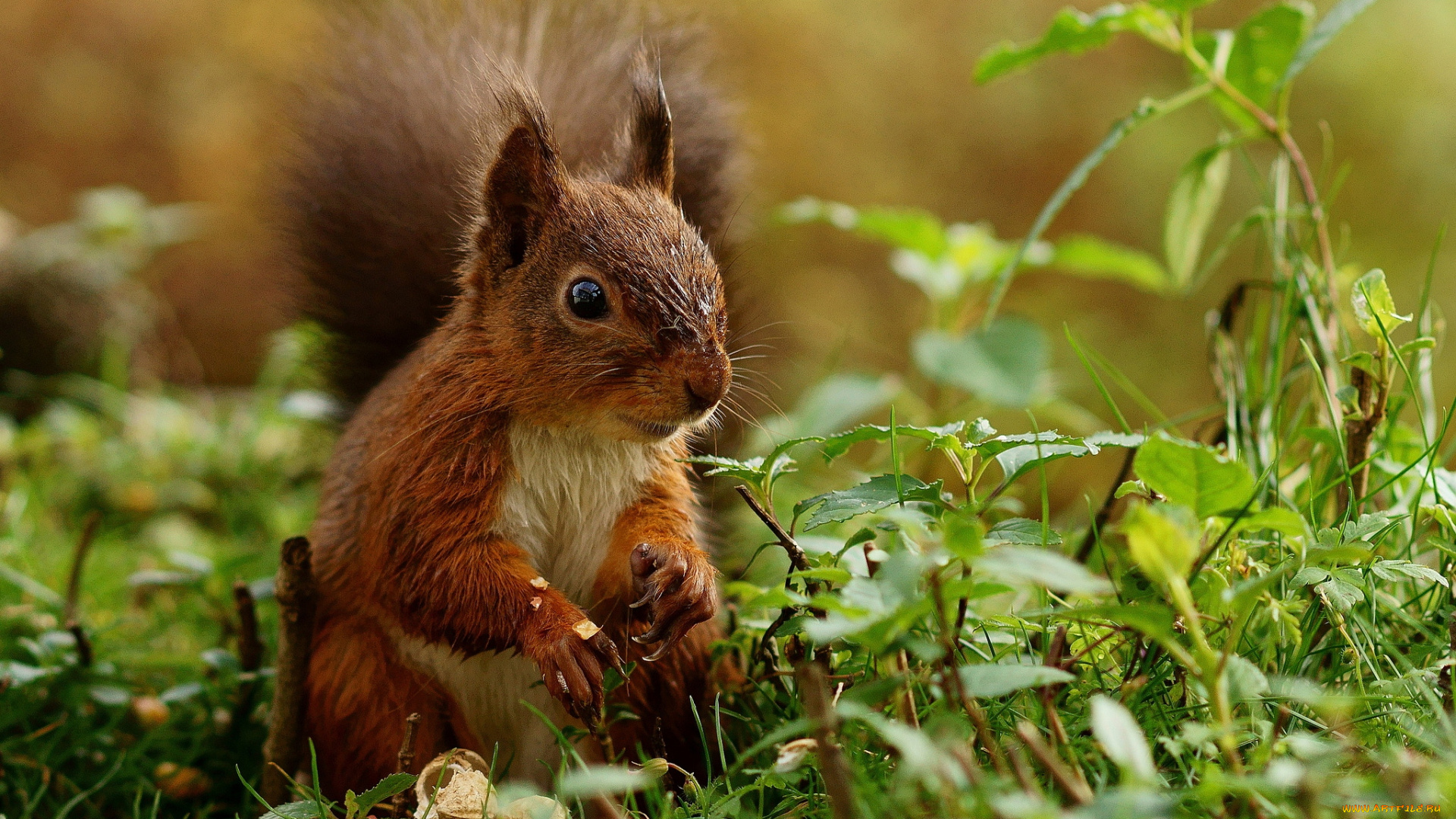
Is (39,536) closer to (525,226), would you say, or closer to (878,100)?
(525,226)

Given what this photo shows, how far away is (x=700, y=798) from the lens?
3.31ft

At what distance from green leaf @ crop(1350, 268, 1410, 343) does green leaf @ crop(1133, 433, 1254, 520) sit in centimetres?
34

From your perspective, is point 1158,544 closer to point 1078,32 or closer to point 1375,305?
point 1375,305

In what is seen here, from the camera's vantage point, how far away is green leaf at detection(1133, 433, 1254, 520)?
0.83 meters

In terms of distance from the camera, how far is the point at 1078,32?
140 cm

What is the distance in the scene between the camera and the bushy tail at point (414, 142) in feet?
5.22

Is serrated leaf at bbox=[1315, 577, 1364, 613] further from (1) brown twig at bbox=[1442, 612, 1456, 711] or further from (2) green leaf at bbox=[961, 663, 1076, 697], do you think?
(2) green leaf at bbox=[961, 663, 1076, 697]

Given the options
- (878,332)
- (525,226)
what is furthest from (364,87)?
(878,332)

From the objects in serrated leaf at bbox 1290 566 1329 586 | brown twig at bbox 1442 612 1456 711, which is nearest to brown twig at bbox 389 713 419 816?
serrated leaf at bbox 1290 566 1329 586

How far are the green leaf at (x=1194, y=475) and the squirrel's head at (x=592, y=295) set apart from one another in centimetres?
45

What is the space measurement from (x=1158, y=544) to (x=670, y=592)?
1.76ft

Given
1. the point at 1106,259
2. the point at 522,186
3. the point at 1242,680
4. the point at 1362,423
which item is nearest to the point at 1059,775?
the point at 1242,680

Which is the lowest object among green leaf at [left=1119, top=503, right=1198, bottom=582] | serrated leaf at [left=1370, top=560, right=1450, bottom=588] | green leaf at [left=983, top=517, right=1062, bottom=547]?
serrated leaf at [left=1370, top=560, right=1450, bottom=588]

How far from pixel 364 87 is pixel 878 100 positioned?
275 centimetres
